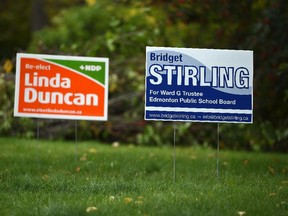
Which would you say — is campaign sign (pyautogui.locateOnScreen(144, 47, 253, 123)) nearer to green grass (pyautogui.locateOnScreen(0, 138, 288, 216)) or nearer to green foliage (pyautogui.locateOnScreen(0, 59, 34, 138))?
green grass (pyautogui.locateOnScreen(0, 138, 288, 216))

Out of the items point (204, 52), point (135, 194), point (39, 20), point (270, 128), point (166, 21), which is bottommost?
point (135, 194)

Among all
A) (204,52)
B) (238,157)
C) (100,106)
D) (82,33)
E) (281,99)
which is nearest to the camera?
(204,52)

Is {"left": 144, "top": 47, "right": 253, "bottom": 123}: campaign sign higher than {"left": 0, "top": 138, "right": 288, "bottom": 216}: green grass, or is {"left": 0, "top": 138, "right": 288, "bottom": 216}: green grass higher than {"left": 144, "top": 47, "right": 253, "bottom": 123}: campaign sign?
{"left": 144, "top": 47, "right": 253, "bottom": 123}: campaign sign

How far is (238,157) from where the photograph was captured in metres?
11.2

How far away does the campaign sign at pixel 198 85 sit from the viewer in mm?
8047

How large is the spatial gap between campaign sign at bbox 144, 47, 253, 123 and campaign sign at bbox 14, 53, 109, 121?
5.83 ft

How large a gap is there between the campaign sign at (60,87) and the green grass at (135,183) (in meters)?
0.93

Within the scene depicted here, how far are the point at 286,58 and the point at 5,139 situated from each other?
6.99 meters

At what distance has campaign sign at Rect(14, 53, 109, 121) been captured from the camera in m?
9.36

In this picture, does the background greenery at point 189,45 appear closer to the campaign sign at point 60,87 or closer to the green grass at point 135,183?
the green grass at point 135,183

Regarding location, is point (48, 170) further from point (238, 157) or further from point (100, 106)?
point (238, 157)

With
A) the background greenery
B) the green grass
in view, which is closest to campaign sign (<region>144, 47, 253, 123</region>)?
the green grass

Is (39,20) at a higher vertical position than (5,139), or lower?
higher

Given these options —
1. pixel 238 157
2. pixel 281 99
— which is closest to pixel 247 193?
pixel 238 157
